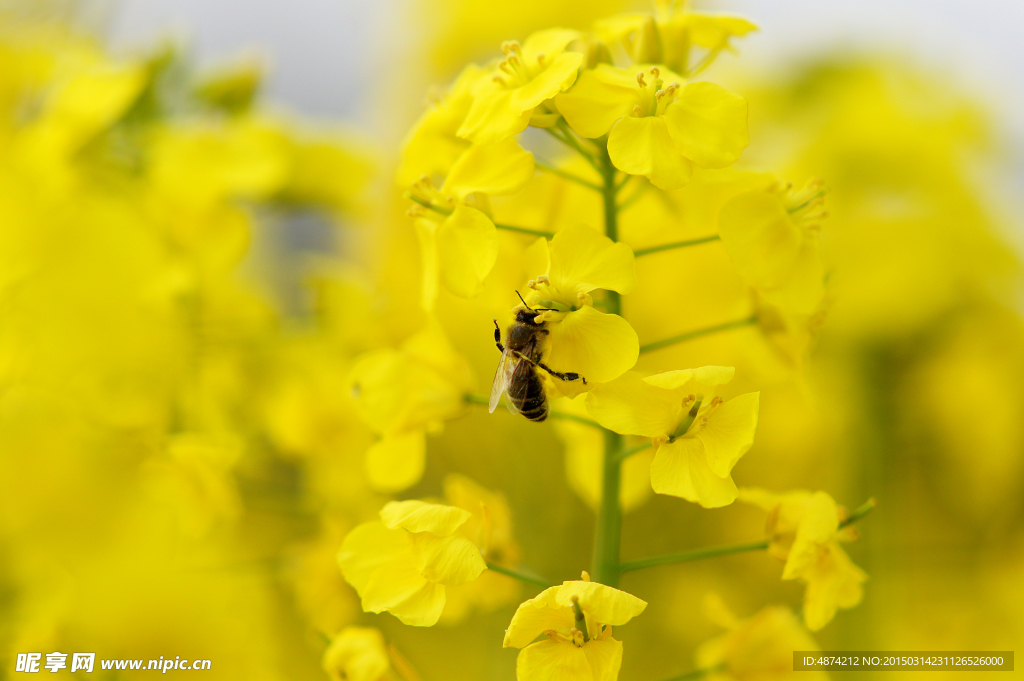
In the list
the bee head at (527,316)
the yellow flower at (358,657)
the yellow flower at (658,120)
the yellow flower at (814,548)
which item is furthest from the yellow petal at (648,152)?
the yellow flower at (358,657)

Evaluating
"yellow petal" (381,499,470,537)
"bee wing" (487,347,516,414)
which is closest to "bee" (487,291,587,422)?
"bee wing" (487,347,516,414)

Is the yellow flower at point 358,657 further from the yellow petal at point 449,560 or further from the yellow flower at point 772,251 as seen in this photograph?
the yellow flower at point 772,251

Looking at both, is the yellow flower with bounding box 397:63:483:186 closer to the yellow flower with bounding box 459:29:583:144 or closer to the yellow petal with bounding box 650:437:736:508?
the yellow flower with bounding box 459:29:583:144

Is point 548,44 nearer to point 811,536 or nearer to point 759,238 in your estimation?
point 759,238

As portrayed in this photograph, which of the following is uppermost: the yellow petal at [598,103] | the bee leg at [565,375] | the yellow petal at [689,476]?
the yellow petal at [598,103]

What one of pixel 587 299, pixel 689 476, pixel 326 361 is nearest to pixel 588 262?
pixel 587 299

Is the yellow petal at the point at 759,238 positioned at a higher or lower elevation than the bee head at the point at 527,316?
higher
